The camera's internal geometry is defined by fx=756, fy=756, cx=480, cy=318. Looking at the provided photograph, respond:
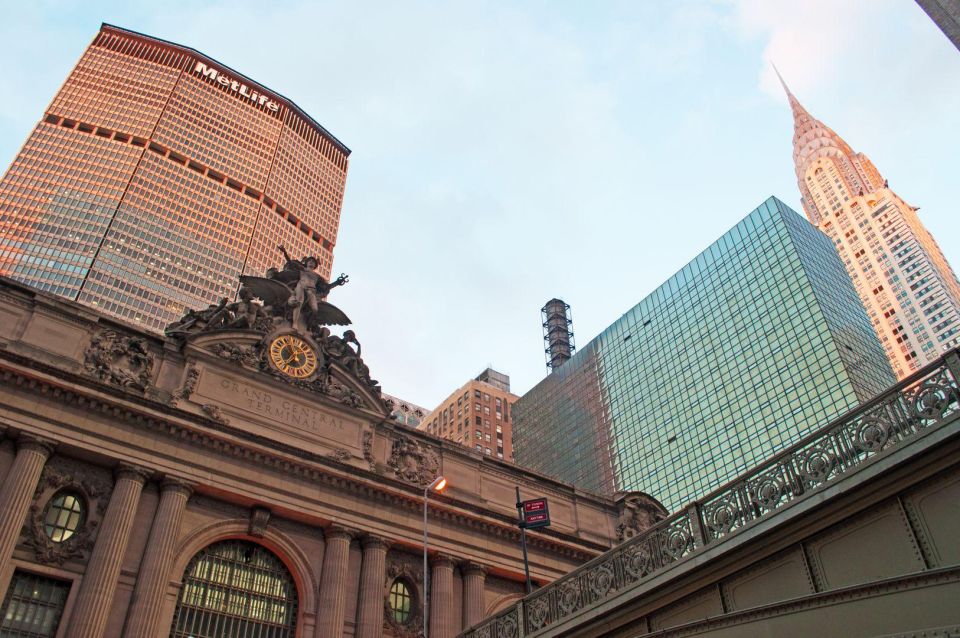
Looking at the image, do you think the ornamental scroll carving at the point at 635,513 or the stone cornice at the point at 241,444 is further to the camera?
the ornamental scroll carving at the point at 635,513

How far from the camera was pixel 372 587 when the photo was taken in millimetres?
29906

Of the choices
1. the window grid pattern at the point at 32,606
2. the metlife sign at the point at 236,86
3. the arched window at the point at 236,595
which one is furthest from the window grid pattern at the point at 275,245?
the window grid pattern at the point at 32,606

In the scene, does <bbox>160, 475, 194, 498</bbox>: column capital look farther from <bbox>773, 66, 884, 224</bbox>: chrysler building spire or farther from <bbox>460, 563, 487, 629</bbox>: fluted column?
<bbox>773, 66, 884, 224</bbox>: chrysler building spire

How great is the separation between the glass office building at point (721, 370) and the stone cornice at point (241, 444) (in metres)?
51.7

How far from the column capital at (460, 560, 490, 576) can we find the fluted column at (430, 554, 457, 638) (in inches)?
37.8

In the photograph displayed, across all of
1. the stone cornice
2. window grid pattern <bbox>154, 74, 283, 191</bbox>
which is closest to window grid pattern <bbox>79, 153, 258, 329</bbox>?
window grid pattern <bbox>154, 74, 283, 191</bbox>

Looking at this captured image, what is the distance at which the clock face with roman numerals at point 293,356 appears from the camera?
3322cm

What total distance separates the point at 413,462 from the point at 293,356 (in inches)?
288

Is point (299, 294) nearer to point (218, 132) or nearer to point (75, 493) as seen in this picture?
point (75, 493)

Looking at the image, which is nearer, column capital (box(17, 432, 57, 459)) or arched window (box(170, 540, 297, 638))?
column capital (box(17, 432, 57, 459))

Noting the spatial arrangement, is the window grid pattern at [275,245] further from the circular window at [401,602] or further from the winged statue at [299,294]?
the circular window at [401,602]

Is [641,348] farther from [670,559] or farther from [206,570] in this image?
[670,559]

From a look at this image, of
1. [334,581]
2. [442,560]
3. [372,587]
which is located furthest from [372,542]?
[442,560]

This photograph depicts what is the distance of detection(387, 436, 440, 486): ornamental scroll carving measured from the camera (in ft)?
112
